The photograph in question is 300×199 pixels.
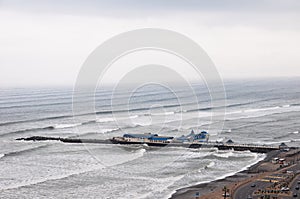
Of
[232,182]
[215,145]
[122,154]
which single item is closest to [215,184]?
[232,182]

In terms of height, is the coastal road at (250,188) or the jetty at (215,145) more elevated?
the jetty at (215,145)

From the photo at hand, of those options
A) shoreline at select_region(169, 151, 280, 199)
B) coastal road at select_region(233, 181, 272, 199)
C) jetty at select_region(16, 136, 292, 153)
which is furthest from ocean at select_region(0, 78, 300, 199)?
coastal road at select_region(233, 181, 272, 199)

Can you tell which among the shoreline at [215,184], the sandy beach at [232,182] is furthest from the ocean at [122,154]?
the sandy beach at [232,182]

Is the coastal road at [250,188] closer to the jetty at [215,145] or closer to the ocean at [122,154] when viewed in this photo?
the ocean at [122,154]

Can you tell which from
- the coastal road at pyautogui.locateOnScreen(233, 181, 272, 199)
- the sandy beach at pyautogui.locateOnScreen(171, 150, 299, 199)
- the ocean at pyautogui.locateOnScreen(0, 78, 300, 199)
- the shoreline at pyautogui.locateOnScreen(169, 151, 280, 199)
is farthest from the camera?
the ocean at pyautogui.locateOnScreen(0, 78, 300, 199)

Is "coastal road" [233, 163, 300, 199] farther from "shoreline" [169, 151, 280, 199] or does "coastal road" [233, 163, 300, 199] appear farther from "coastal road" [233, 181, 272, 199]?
"shoreline" [169, 151, 280, 199]

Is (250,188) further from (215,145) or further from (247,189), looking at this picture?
(215,145)

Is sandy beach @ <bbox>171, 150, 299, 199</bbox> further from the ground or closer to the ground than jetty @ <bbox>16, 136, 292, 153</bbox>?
closer to the ground

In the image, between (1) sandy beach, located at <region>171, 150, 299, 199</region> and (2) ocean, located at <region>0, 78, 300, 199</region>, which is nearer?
(1) sandy beach, located at <region>171, 150, 299, 199</region>

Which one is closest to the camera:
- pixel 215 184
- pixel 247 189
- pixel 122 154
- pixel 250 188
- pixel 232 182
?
pixel 247 189
